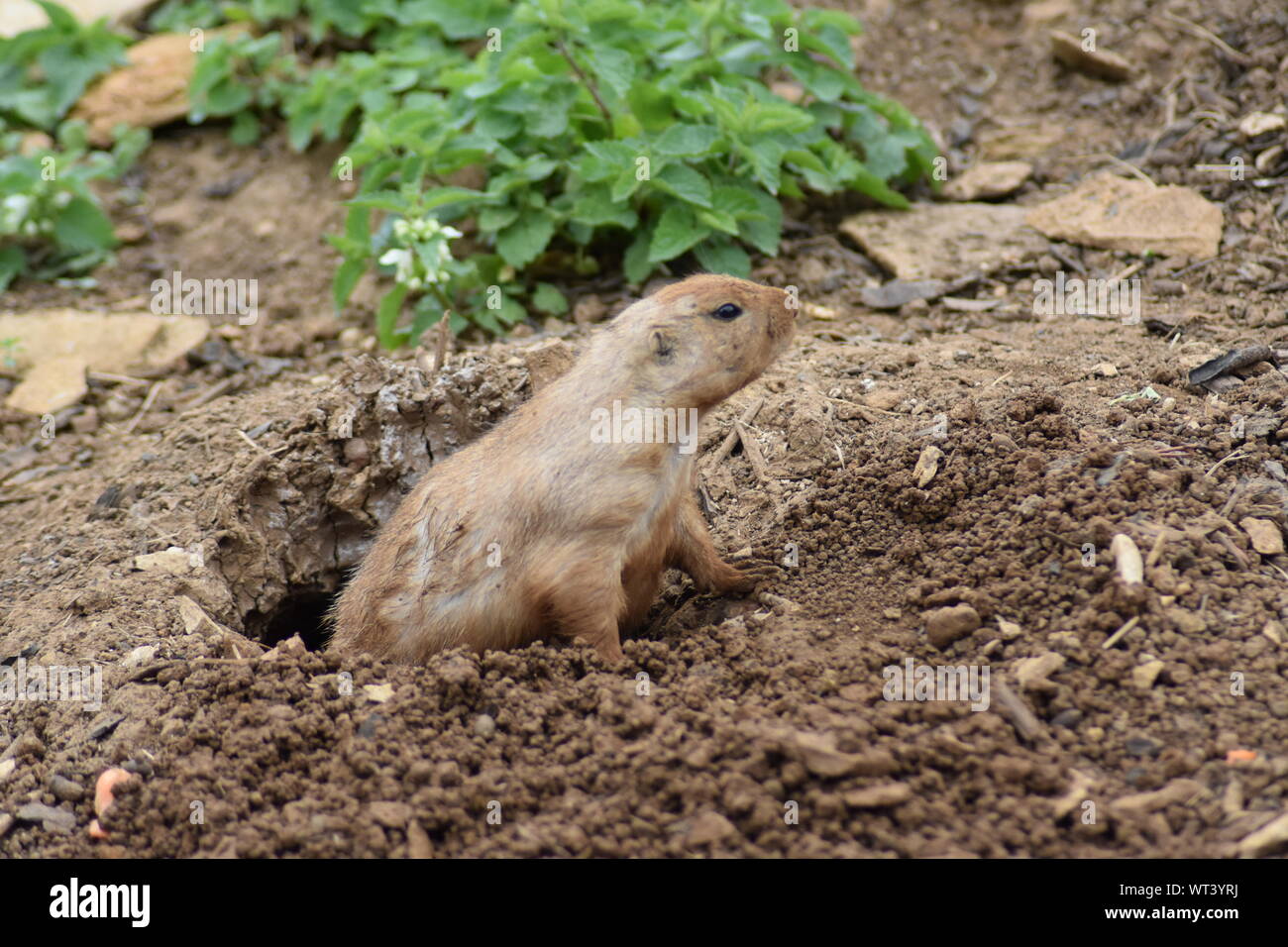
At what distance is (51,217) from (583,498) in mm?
8191

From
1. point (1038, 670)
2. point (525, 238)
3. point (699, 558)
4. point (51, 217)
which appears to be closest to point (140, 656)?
point (699, 558)

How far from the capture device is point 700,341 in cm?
580

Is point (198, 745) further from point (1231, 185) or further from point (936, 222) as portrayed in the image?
point (1231, 185)

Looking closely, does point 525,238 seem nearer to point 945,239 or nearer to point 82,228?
point 945,239

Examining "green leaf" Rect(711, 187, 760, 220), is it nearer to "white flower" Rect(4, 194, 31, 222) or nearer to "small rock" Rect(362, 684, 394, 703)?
"small rock" Rect(362, 684, 394, 703)

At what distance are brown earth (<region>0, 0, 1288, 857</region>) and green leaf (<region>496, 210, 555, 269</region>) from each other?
585 millimetres

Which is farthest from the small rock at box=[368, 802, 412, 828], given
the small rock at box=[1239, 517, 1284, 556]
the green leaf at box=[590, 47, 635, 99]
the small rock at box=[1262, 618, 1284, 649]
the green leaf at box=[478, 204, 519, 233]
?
the green leaf at box=[590, 47, 635, 99]

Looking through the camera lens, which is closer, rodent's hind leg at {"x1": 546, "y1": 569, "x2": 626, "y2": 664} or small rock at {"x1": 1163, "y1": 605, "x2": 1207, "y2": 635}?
small rock at {"x1": 1163, "y1": 605, "x2": 1207, "y2": 635}

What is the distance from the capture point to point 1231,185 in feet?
29.4

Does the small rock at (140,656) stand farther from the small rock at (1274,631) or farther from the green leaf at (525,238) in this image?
the small rock at (1274,631)

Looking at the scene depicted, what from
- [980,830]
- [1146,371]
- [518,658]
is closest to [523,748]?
[518,658]

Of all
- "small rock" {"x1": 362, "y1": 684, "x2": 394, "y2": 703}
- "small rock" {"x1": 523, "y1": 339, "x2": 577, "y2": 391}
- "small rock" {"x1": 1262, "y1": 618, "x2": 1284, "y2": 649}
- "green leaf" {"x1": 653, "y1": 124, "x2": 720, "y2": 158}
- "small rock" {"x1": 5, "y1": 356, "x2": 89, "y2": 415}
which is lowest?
"small rock" {"x1": 5, "y1": 356, "x2": 89, "y2": 415}

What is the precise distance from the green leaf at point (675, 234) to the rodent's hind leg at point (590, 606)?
3.37m

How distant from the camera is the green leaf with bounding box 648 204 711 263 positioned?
8289 millimetres
